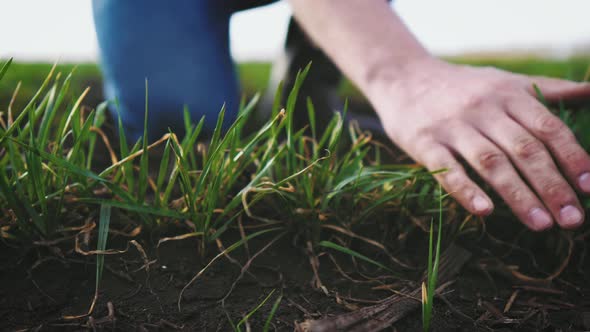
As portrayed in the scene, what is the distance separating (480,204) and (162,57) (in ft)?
4.30

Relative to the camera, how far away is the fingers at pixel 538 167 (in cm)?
103

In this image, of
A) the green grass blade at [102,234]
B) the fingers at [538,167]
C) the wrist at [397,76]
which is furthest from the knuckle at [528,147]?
the green grass blade at [102,234]

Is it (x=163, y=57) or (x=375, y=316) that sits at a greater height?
(x=163, y=57)

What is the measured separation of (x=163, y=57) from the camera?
5.73ft

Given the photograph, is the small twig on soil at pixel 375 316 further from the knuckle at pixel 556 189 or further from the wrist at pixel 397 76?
the wrist at pixel 397 76

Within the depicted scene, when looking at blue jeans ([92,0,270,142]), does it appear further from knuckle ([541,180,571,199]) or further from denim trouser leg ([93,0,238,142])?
knuckle ([541,180,571,199])

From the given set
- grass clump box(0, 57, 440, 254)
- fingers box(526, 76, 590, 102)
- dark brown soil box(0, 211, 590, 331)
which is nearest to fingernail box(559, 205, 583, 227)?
dark brown soil box(0, 211, 590, 331)

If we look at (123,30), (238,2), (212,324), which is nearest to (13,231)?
(212,324)

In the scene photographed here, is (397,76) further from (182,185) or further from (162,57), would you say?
(162,57)

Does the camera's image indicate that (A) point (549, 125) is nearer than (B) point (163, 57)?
Yes

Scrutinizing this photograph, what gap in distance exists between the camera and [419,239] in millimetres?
1076

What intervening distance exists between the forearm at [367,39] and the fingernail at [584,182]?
1.79 feet

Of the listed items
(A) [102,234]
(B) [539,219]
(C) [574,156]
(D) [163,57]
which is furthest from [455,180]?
(D) [163,57]

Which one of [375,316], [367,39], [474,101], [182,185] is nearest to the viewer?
[375,316]
